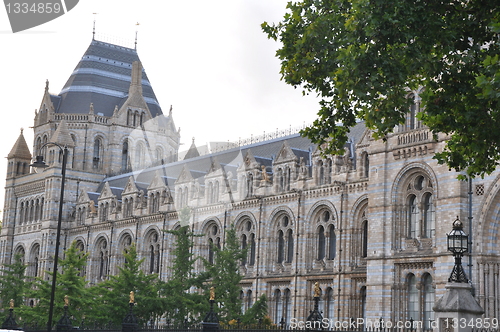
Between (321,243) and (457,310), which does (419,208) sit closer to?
(457,310)

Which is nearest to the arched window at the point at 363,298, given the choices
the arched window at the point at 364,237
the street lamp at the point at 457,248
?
the arched window at the point at 364,237

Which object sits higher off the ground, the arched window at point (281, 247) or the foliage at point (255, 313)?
the arched window at point (281, 247)

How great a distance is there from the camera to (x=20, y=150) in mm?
87312

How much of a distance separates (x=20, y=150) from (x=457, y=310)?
7232 centimetres

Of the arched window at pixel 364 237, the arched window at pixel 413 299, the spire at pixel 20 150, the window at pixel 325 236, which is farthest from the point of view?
the spire at pixel 20 150

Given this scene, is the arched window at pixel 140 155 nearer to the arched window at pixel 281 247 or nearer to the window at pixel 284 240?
the arched window at pixel 281 247

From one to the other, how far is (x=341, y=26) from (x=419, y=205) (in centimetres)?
1564

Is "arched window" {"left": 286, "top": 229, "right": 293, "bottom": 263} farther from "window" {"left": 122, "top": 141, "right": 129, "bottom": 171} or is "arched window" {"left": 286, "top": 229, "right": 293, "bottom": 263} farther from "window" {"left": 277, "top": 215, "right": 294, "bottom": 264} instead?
"window" {"left": 122, "top": 141, "right": 129, "bottom": 171}

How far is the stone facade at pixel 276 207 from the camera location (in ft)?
116

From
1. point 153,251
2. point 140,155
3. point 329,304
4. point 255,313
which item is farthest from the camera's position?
point 140,155

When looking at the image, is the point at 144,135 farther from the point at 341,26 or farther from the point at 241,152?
the point at 341,26

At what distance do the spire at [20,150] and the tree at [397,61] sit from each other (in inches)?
2658

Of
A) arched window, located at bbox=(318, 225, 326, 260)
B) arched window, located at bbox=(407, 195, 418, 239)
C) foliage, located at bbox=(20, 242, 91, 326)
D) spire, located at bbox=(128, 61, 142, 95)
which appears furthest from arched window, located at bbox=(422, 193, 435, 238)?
spire, located at bbox=(128, 61, 142, 95)

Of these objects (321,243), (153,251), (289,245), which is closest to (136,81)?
(153,251)
